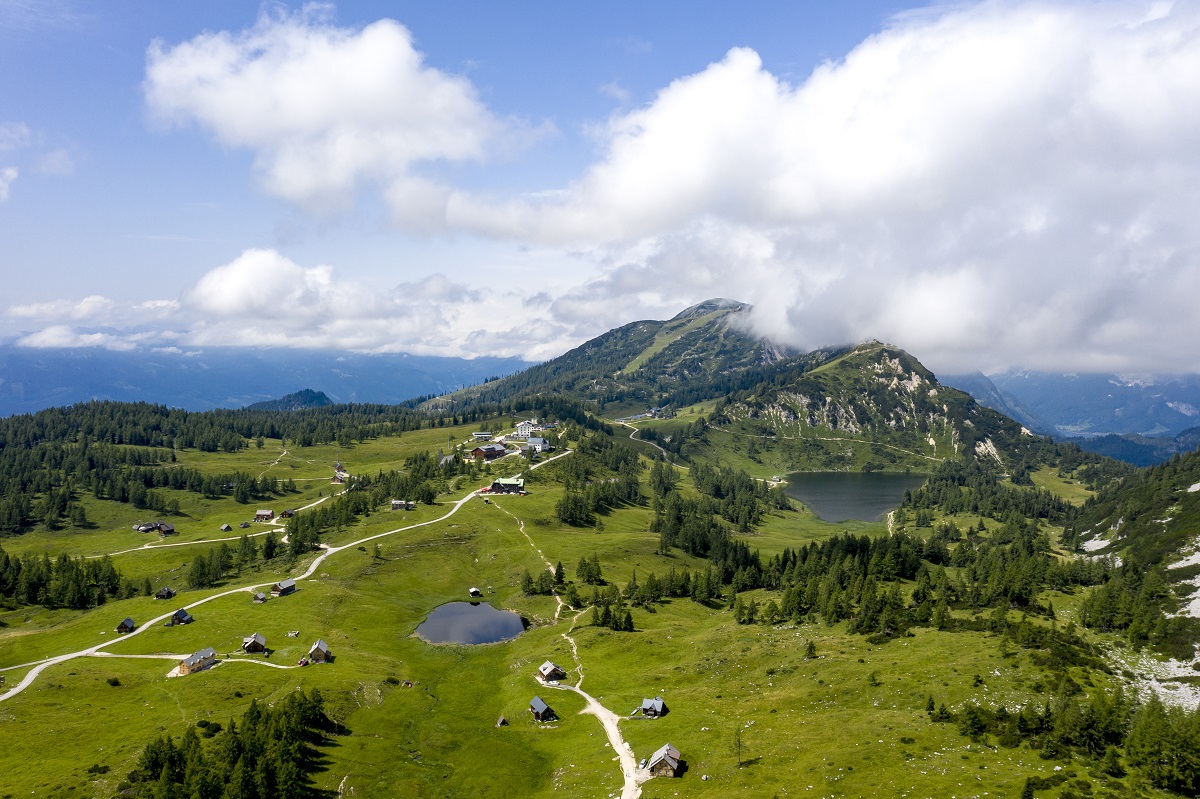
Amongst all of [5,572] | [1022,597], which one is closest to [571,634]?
[1022,597]

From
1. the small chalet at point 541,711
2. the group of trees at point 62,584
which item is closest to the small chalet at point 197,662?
the small chalet at point 541,711

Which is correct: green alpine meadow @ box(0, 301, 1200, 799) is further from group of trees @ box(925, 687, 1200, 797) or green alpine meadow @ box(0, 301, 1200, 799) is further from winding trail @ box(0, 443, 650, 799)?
winding trail @ box(0, 443, 650, 799)

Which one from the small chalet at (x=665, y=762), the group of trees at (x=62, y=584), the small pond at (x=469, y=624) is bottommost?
the small pond at (x=469, y=624)

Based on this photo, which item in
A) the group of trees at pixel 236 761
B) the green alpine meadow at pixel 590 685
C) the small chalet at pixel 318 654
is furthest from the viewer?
the small chalet at pixel 318 654

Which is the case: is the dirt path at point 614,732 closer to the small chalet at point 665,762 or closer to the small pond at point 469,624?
the small chalet at point 665,762

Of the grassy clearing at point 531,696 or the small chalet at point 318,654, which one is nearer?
the grassy clearing at point 531,696

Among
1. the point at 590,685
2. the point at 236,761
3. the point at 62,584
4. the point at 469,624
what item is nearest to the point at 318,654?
the point at 236,761

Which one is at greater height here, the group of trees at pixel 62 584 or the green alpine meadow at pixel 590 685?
the group of trees at pixel 62 584
